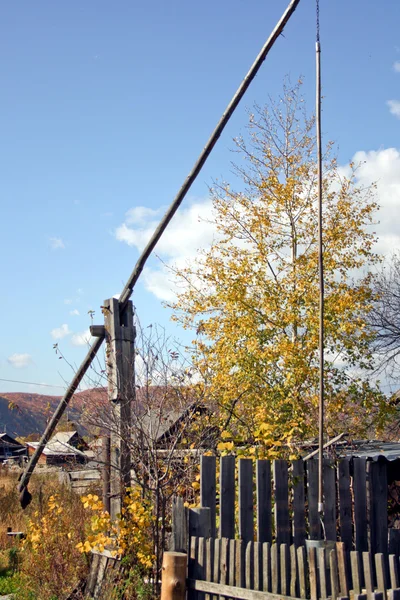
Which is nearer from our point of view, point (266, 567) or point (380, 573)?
point (380, 573)

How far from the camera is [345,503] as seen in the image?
5773 millimetres

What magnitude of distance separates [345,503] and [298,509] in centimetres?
60

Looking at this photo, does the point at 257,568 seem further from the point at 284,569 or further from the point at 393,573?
the point at 393,573

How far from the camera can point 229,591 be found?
4750 mm

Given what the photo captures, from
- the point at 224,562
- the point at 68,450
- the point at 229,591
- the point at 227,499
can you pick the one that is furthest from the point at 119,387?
the point at 229,591

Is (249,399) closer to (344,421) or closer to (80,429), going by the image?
(344,421)

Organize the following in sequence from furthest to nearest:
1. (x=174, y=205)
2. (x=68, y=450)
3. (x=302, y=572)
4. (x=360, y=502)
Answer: (x=68, y=450) → (x=174, y=205) → (x=360, y=502) → (x=302, y=572)

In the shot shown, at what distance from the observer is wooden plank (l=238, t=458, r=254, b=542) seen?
5102 millimetres

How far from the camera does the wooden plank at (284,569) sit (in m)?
4.63

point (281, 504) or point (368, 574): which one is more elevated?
point (281, 504)

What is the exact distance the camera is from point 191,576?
4.98m

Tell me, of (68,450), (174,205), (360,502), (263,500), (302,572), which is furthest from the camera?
(68,450)

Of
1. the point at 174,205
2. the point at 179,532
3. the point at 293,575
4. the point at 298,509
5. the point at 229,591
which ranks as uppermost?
the point at 174,205

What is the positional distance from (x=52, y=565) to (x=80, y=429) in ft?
6.02
